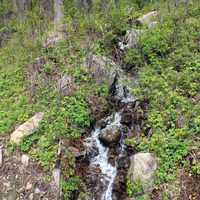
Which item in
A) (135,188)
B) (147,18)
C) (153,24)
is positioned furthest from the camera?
(147,18)

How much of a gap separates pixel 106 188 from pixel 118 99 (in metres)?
2.67

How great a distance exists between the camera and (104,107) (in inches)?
320

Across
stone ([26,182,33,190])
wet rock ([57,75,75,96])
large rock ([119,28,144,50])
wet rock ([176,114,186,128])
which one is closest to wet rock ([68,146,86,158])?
stone ([26,182,33,190])

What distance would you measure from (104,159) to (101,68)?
2842 millimetres

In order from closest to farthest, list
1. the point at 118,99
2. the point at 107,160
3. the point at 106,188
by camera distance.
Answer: the point at 106,188, the point at 107,160, the point at 118,99

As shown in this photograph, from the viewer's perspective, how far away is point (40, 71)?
Result: 9195 mm

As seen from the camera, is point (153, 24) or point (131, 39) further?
point (153, 24)

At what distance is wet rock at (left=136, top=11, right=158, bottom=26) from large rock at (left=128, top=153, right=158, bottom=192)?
17.8ft

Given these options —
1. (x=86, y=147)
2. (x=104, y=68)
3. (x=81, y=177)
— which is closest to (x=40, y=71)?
(x=104, y=68)

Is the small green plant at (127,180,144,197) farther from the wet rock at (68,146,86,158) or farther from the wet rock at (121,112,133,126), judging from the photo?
the wet rock at (121,112,133,126)

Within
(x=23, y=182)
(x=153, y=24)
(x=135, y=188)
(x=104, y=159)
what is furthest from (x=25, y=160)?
(x=153, y=24)

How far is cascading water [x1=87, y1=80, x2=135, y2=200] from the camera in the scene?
649 centimetres

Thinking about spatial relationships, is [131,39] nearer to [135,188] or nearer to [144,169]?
[144,169]

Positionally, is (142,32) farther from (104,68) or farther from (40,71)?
(40,71)
